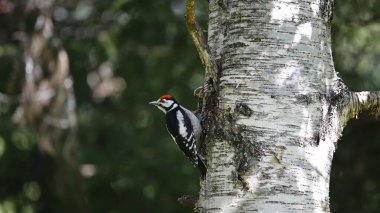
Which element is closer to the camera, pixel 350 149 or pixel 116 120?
pixel 350 149

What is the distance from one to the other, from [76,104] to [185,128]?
18.0ft

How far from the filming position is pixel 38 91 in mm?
9406

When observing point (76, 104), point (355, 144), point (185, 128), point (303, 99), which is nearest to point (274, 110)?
point (303, 99)

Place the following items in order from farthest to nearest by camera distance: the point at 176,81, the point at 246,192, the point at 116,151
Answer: the point at 116,151
the point at 176,81
the point at 246,192

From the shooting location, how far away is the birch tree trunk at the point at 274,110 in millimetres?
3490

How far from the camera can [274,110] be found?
11.7ft

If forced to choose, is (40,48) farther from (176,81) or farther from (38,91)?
(176,81)

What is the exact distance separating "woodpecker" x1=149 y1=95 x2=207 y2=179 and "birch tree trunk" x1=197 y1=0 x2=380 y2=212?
0.95ft

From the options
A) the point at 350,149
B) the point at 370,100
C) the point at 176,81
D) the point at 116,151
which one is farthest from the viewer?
the point at 116,151

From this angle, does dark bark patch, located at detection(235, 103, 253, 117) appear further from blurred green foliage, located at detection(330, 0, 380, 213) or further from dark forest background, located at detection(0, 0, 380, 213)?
dark forest background, located at detection(0, 0, 380, 213)

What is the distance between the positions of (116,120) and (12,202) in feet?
5.46

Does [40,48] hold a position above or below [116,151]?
above

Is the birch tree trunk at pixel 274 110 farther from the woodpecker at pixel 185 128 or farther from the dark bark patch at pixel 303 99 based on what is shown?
the woodpecker at pixel 185 128

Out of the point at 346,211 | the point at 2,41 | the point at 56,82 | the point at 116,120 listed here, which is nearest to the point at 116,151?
the point at 116,120
